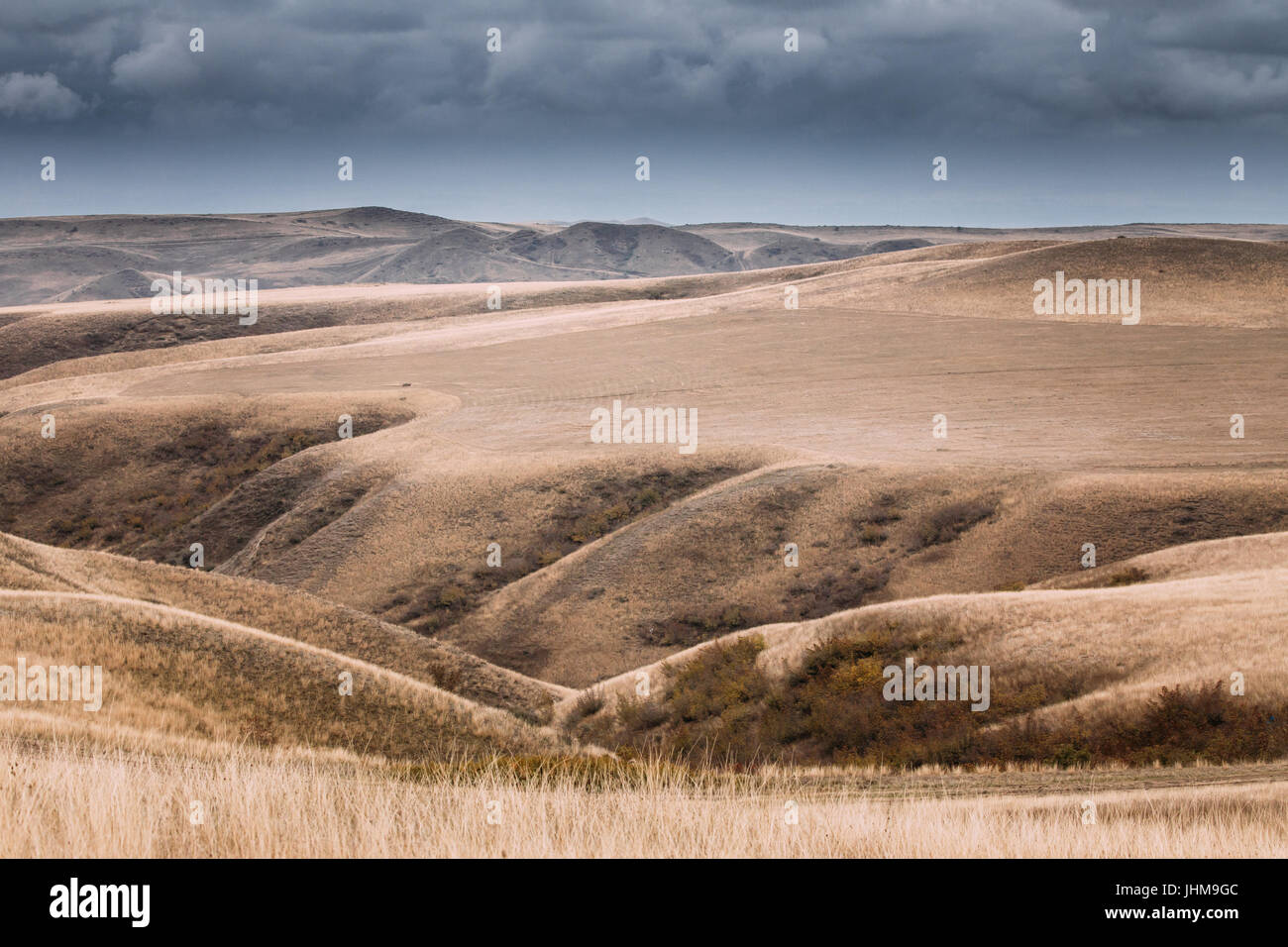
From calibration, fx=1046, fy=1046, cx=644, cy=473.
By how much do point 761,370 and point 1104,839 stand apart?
72054 mm

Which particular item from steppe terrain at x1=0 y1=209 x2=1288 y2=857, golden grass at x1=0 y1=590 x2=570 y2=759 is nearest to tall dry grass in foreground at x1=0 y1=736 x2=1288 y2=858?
steppe terrain at x1=0 y1=209 x2=1288 y2=857

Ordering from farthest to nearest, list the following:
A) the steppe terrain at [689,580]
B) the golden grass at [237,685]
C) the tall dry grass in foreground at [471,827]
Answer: the golden grass at [237,685]
the steppe terrain at [689,580]
the tall dry grass in foreground at [471,827]

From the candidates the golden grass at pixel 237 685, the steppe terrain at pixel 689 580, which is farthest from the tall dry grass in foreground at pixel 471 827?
the golden grass at pixel 237 685

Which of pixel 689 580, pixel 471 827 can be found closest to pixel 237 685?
pixel 471 827

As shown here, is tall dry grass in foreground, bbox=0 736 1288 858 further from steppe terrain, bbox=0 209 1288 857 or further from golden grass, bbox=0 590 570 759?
golden grass, bbox=0 590 570 759

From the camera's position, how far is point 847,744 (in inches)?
895

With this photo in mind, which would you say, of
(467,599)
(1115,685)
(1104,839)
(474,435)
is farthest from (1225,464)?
(1104,839)

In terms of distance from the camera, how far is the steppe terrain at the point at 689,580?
25.5 ft

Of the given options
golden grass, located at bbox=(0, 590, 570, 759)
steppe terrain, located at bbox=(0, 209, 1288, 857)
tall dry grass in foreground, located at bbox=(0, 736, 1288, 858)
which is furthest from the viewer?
golden grass, located at bbox=(0, 590, 570, 759)

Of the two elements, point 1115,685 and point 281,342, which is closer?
point 1115,685

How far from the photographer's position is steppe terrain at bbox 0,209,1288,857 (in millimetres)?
7781

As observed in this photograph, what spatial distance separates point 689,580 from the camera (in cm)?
4319

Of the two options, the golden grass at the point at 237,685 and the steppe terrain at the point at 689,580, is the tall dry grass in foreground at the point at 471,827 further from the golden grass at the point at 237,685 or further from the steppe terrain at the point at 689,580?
the golden grass at the point at 237,685
